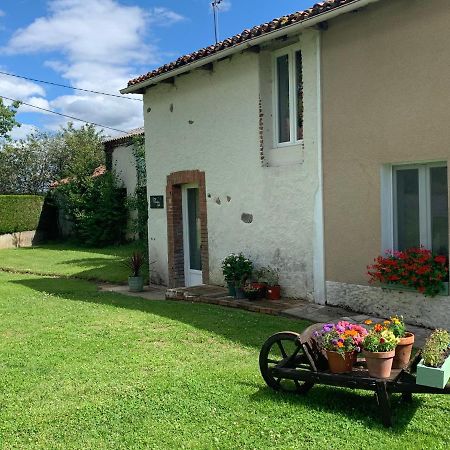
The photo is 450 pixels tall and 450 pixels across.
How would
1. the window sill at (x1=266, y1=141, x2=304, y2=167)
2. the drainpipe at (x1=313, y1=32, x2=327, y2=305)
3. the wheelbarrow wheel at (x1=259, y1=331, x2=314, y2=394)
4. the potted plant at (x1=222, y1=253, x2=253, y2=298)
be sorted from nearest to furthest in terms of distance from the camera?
1. the wheelbarrow wheel at (x1=259, y1=331, x2=314, y2=394)
2. the drainpipe at (x1=313, y1=32, x2=327, y2=305)
3. the window sill at (x1=266, y1=141, x2=304, y2=167)
4. the potted plant at (x1=222, y1=253, x2=253, y2=298)

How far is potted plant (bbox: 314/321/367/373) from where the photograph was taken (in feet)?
13.1

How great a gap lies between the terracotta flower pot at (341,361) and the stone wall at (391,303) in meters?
2.75

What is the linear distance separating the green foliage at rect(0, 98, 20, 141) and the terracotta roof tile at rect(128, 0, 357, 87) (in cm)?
2099

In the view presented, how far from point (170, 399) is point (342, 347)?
1496 millimetres

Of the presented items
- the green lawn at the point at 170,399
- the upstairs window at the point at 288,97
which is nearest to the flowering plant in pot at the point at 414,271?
the green lawn at the point at 170,399

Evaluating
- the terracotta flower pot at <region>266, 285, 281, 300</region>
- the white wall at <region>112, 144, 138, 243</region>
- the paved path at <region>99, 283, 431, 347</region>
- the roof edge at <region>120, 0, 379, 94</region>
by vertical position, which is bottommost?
the paved path at <region>99, 283, 431, 347</region>

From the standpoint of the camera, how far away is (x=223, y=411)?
4.02m

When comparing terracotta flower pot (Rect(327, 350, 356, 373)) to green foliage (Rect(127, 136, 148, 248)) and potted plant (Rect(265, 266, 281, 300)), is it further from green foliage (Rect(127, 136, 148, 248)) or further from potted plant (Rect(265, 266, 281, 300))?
green foliage (Rect(127, 136, 148, 248))

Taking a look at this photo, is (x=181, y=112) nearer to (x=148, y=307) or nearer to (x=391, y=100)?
(x=148, y=307)

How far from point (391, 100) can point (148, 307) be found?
4.84 metres

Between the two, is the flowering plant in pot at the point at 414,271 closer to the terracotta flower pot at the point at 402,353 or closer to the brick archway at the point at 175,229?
the terracotta flower pot at the point at 402,353

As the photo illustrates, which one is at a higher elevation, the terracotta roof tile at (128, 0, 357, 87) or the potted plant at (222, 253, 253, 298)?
the terracotta roof tile at (128, 0, 357, 87)

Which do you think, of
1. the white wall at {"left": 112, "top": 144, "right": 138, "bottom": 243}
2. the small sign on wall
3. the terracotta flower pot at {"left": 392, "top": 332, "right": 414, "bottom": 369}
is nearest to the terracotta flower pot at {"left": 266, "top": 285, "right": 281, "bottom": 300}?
the small sign on wall

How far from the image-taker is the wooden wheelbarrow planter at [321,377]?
369 cm
